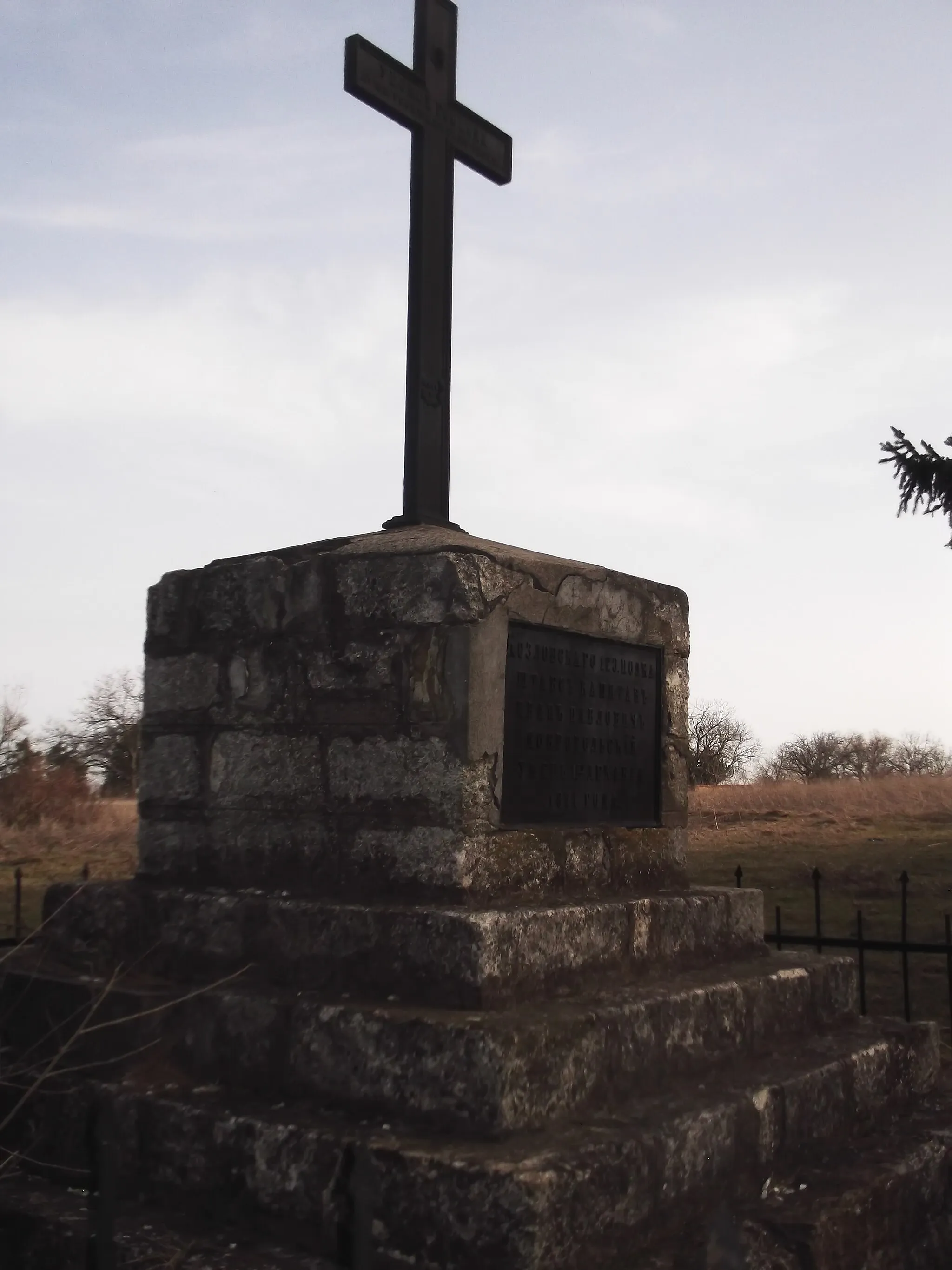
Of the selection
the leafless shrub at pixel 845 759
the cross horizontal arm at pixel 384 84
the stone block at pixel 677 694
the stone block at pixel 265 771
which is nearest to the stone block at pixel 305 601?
the stone block at pixel 265 771

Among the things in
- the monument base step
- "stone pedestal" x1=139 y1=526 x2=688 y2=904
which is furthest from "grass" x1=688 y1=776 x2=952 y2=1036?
"stone pedestal" x1=139 y1=526 x2=688 y2=904

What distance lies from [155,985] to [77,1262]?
83cm

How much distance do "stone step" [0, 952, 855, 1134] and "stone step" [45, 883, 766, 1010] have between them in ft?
0.25

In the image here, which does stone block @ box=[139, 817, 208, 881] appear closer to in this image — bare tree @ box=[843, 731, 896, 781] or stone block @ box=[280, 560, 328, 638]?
stone block @ box=[280, 560, 328, 638]

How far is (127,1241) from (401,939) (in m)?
0.92

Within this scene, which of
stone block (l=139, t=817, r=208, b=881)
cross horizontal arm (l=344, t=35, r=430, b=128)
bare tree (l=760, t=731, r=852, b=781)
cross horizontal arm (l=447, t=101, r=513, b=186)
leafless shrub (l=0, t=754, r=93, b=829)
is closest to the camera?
stone block (l=139, t=817, r=208, b=881)

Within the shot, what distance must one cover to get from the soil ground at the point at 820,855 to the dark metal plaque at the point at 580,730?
7.32ft

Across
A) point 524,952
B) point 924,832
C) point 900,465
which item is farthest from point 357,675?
point 924,832

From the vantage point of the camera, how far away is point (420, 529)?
3.68 m

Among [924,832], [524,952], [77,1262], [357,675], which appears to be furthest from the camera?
[924,832]

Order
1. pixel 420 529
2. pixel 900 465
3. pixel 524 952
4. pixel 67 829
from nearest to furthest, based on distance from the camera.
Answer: pixel 524 952 → pixel 420 529 → pixel 900 465 → pixel 67 829

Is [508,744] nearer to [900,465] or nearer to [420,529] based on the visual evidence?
[420,529]

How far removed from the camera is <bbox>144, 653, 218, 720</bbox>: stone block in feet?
12.0

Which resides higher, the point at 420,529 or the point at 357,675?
the point at 420,529
